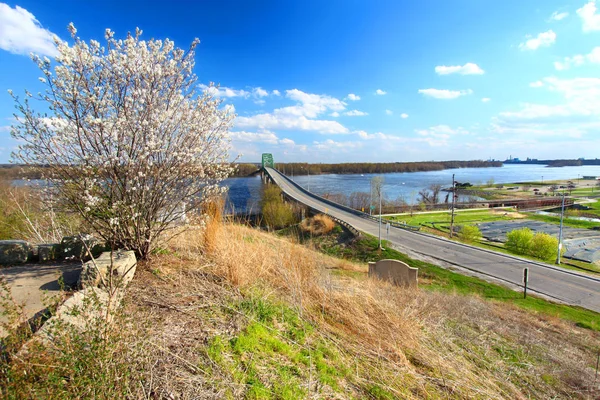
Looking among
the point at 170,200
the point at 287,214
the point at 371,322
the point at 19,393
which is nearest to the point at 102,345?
the point at 19,393

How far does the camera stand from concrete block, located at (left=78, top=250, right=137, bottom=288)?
398cm

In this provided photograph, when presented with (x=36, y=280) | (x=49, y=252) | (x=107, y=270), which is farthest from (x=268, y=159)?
(x=107, y=270)

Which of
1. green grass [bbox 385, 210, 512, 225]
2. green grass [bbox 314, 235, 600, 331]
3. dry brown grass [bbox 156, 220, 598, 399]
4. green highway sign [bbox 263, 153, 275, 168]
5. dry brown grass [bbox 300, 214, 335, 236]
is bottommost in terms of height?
green grass [bbox 385, 210, 512, 225]

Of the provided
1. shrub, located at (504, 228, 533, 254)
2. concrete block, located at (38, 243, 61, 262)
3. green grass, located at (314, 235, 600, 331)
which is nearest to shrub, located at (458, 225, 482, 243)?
shrub, located at (504, 228, 533, 254)

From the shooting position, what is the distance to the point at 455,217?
180ft

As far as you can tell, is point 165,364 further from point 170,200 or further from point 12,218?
point 12,218

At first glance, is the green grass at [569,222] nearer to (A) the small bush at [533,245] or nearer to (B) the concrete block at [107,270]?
(A) the small bush at [533,245]

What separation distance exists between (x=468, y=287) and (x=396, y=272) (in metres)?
9.24

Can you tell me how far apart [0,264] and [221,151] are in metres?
4.77

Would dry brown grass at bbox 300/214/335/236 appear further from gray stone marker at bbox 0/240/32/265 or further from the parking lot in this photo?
gray stone marker at bbox 0/240/32/265

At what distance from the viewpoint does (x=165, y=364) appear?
9.23ft

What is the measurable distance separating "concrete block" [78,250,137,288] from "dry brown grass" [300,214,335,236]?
33.0 m

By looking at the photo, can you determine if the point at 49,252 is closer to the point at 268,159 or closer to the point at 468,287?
the point at 468,287

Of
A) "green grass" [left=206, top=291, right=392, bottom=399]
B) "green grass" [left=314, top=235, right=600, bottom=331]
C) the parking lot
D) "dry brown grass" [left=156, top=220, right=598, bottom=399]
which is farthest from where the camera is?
the parking lot
